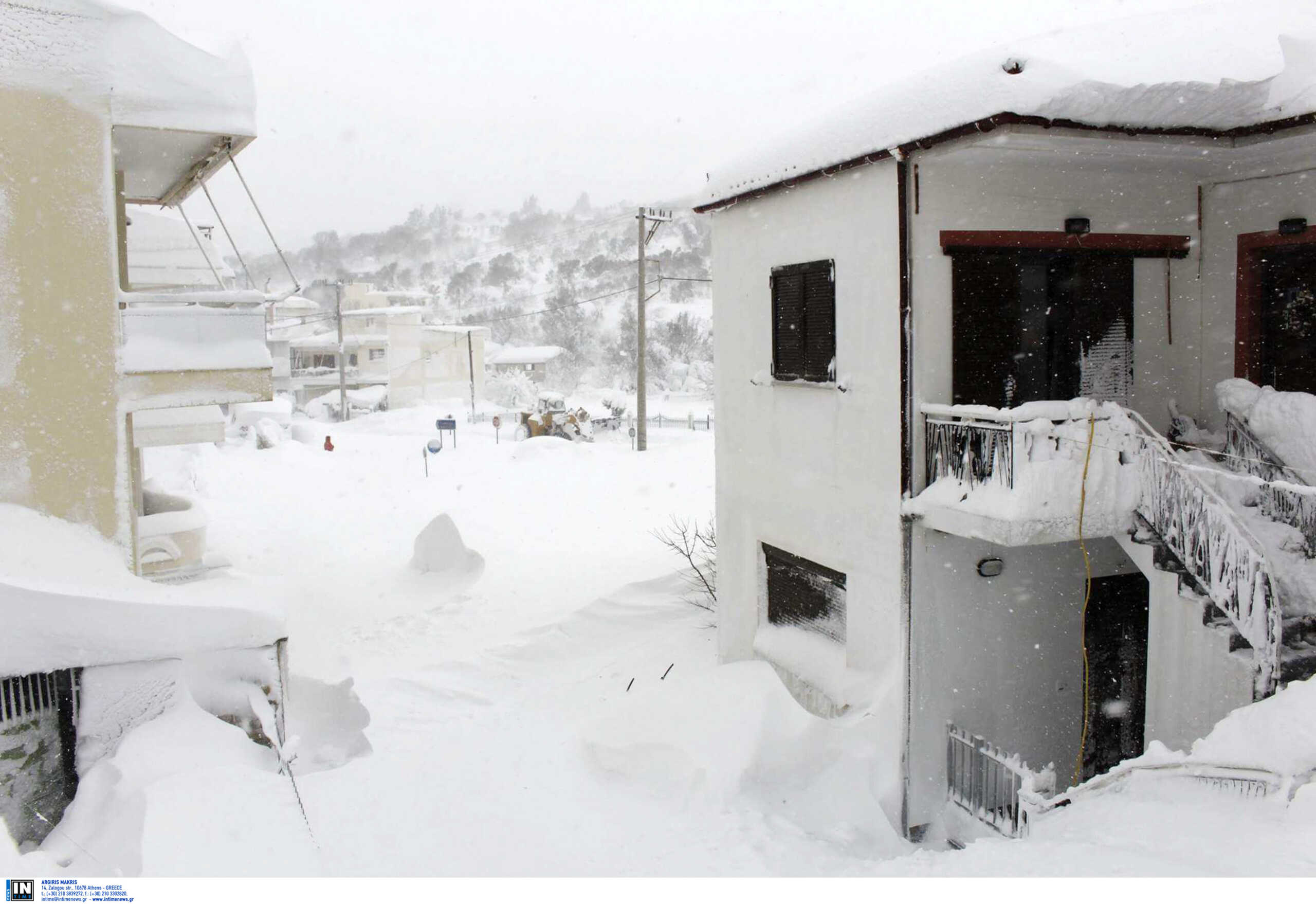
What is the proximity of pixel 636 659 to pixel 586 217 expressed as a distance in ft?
612

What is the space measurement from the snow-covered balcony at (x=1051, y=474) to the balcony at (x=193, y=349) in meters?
6.98

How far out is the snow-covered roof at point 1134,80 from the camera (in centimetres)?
720

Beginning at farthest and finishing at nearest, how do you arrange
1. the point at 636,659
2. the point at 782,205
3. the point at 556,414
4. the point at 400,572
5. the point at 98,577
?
1. the point at 556,414
2. the point at 400,572
3. the point at 636,659
4. the point at 782,205
5. the point at 98,577

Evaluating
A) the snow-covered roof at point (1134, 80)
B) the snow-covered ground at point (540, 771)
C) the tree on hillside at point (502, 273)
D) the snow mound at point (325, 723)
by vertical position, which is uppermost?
the tree on hillside at point (502, 273)

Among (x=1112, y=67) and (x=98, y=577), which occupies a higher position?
(x=1112, y=67)

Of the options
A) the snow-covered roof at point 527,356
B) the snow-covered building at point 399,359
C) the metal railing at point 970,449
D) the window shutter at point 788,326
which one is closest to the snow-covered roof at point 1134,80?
the window shutter at point 788,326

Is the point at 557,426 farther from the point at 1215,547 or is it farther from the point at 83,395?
the point at 1215,547

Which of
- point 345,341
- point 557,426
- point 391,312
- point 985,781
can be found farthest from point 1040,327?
point 345,341

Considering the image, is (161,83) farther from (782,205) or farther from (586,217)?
(586,217)

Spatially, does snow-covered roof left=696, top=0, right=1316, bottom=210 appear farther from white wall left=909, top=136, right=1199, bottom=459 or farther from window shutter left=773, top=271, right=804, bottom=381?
window shutter left=773, top=271, right=804, bottom=381

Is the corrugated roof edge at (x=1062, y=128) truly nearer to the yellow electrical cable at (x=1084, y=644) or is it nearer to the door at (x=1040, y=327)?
the door at (x=1040, y=327)

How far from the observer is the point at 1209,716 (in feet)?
24.1

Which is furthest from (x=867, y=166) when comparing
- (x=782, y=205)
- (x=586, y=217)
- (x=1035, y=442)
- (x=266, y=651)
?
(x=586, y=217)

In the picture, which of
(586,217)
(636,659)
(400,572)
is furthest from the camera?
(586,217)
